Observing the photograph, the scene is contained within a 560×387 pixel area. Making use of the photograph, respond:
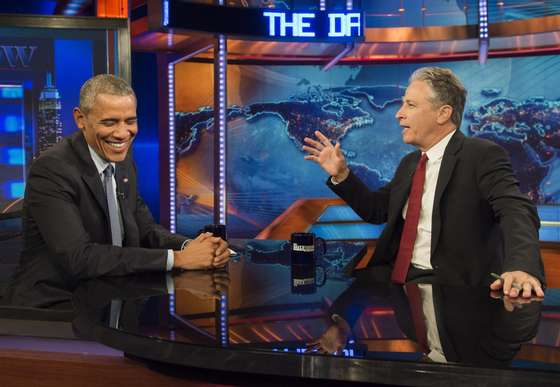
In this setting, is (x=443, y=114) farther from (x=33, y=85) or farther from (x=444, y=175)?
(x=33, y=85)

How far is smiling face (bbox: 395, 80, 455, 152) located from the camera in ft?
8.53

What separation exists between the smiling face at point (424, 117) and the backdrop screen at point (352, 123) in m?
4.25

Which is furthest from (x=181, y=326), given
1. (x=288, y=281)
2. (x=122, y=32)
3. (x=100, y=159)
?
(x=122, y=32)

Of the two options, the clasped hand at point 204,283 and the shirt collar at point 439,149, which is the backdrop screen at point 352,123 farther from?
the clasped hand at point 204,283

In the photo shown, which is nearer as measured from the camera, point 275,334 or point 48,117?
point 275,334

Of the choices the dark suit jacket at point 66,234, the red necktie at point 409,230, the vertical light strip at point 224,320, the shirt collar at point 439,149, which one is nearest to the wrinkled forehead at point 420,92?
the shirt collar at point 439,149

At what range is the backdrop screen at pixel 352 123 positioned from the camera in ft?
22.6

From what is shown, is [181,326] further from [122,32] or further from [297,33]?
[297,33]

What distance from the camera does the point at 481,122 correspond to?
700 centimetres

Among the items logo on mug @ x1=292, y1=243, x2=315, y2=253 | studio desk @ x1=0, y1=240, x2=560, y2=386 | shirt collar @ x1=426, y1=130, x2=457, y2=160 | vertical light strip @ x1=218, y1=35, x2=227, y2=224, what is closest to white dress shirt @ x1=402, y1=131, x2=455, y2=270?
shirt collar @ x1=426, y1=130, x2=457, y2=160

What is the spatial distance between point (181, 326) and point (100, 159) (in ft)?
2.99

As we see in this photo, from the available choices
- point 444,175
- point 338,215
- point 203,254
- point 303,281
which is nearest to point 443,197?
point 444,175

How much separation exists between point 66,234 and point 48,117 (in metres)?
2.11

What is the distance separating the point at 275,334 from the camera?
1.40 metres
